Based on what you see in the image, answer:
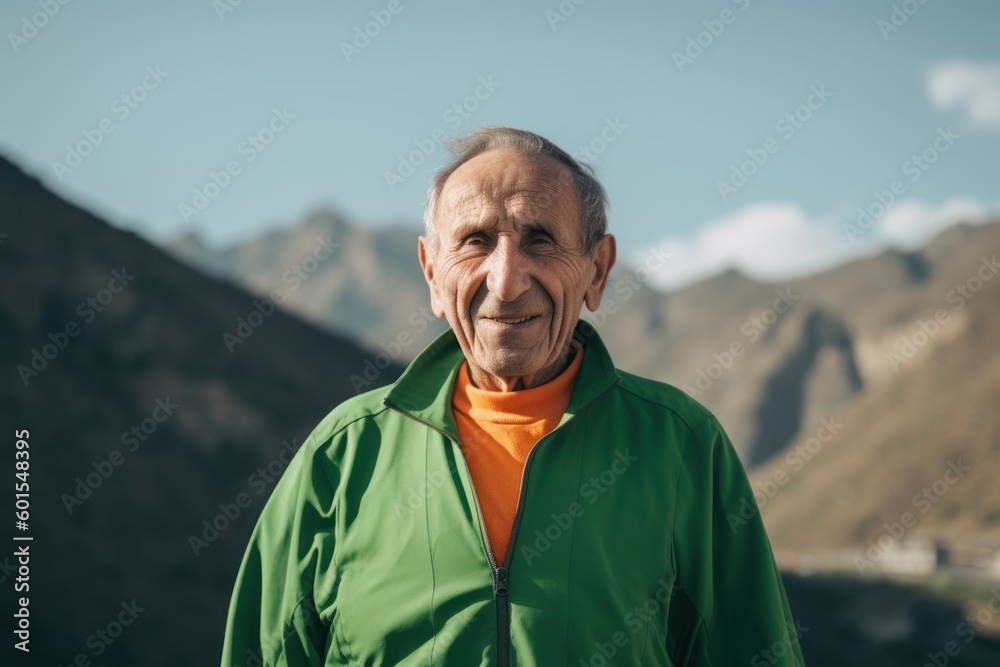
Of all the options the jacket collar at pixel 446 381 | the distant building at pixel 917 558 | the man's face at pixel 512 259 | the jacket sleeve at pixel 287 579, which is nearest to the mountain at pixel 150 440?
the distant building at pixel 917 558

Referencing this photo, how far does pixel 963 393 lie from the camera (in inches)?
2505

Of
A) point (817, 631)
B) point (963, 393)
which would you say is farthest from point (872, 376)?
point (817, 631)

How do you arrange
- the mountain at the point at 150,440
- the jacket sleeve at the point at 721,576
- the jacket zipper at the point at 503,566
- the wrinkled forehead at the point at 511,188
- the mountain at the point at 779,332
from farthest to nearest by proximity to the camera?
the mountain at the point at 779,332
the mountain at the point at 150,440
the wrinkled forehead at the point at 511,188
the jacket sleeve at the point at 721,576
the jacket zipper at the point at 503,566

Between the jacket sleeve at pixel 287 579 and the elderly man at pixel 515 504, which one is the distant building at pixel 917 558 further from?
the jacket sleeve at pixel 287 579

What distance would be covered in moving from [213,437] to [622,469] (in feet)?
104

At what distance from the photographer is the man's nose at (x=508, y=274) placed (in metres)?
2.59

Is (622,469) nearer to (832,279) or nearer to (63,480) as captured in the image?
(63,480)

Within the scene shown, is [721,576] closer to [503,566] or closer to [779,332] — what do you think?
[503,566]

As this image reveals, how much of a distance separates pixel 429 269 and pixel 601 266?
45cm

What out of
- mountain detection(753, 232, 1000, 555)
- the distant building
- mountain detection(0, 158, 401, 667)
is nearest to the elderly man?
mountain detection(0, 158, 401, 667)

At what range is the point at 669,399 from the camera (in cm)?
268

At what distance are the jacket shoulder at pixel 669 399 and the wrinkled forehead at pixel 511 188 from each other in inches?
17.5

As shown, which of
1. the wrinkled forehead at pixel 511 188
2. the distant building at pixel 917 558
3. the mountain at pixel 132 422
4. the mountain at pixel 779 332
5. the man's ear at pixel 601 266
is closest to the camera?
the wrinkled forehead at pixel 511 188

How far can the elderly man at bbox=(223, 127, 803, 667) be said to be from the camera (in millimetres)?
2453
